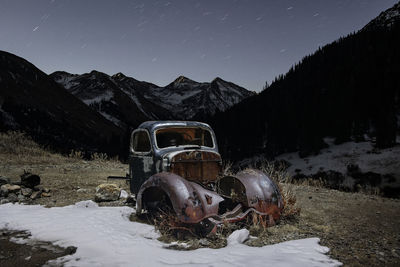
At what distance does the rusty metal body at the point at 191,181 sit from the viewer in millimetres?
4004

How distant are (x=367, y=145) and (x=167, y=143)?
39634mm

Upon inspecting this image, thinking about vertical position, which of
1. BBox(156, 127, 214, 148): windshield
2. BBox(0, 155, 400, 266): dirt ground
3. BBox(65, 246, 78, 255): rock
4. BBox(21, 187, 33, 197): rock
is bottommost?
BBox(0, 155, 400, 266): dirt ground

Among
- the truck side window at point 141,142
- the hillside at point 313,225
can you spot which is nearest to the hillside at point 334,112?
the hillside at point 313,225

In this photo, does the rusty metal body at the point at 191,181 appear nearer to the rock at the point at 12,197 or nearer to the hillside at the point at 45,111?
the rock at the point at 12,197

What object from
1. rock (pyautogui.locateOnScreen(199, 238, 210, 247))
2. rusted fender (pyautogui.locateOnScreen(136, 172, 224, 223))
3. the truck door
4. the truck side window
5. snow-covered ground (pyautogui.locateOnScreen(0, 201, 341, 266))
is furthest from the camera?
the truck side window

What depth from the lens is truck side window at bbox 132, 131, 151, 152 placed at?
5.99m

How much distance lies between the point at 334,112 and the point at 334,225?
47.7m

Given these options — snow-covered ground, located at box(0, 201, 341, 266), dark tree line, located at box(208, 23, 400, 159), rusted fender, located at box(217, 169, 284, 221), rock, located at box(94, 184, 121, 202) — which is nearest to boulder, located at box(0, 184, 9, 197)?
snow-covered ground, located at box(0, 201, 341, 266)

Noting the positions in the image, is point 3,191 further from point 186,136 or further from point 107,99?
point 107,99

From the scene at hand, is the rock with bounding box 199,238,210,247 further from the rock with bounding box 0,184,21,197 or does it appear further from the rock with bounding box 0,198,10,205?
the rock with bounding box 0,184,21,197

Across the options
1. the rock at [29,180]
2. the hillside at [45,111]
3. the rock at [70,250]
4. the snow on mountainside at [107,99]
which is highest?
the snow on mountainside at [107,99]

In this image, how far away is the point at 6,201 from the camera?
19.9ft

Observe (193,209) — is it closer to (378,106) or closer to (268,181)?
(268,181)

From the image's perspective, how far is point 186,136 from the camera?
6.51 meters
